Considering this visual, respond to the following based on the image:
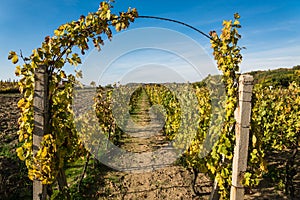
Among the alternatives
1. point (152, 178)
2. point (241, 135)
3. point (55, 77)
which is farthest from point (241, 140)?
point (152, 178)

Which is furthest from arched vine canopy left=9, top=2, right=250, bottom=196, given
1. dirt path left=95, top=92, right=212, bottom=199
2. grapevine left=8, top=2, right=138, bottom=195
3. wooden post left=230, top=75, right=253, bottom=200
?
dirt path left=95, top=92, right=212, bottom=199

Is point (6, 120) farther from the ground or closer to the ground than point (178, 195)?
farther from the ground

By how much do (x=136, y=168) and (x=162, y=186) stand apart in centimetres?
129

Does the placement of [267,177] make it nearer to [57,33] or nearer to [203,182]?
[203,182]

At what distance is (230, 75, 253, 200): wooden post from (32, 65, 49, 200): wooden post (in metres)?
2.11

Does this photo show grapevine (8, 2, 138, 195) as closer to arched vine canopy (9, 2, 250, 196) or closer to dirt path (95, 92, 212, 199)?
arched vine canopy (9, 2, 250, 196)

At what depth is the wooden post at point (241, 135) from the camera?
2.78 metres

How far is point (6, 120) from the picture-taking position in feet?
29.6

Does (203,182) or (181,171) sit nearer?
(203,182)

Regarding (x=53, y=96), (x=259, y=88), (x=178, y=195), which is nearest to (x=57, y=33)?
(x=53, y=96)

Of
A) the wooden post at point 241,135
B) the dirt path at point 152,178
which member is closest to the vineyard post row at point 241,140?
the wooden post at point 241,135

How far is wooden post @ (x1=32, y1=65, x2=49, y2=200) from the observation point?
2.29 metres

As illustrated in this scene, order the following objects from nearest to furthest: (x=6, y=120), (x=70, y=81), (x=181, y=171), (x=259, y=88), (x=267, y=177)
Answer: (x=70, y=81) < (x=267, y=177) < (x=181, y=171) < (x=259, y=88) < (x=6, y=120)

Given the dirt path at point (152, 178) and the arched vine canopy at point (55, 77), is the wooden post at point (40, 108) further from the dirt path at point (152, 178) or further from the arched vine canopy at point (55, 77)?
the dirt path at point (152, 178)
